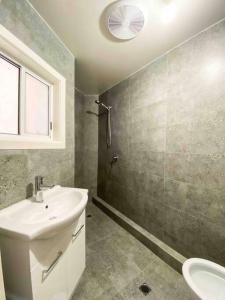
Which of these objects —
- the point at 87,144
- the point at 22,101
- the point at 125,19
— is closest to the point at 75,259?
the point at 22,101

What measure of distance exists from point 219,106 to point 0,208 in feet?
6.13

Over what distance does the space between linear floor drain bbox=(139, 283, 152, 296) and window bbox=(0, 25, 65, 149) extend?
5.22ft

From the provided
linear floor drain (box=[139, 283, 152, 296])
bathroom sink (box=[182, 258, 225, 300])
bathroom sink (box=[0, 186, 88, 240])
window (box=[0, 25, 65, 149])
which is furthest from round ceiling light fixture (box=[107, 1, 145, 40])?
linear floor drain (box=[139, 283, 152, 296])

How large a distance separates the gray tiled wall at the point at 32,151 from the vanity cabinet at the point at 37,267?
0.35 m

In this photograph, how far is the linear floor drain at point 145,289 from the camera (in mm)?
1263

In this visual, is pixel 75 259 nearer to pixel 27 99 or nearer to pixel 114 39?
pixel 27 99

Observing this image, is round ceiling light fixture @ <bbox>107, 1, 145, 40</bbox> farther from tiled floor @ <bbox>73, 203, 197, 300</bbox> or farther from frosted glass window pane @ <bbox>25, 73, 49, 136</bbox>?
tiled floor @ <bbox>73, 203, 197, 300</bbox>

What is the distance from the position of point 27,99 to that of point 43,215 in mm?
1066

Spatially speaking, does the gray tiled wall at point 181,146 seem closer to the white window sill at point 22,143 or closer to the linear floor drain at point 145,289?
the linear floor drain at point 145,289

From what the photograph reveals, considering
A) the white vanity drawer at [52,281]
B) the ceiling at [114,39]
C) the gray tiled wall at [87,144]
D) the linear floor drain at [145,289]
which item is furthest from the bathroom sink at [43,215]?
the gray tiled wall at [87,144]

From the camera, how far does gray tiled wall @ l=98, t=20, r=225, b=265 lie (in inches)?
49.0

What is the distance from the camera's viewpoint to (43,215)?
1074 mm

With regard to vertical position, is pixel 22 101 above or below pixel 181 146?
above

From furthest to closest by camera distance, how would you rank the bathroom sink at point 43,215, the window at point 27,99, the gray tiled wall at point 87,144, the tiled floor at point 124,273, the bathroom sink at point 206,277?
the gray tiled wall at point 87,144 < the tiled floor at point 124,273 < the window at point 27,99 < the bathroom sink at point 206,277 < the bathroom sink at point 43,215
